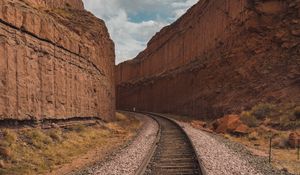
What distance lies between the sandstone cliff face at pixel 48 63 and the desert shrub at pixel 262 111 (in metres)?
11.9

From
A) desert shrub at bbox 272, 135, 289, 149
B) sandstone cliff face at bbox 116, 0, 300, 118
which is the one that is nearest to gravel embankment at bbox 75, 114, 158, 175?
desert shrub at bbox 272, 135, 289, 149

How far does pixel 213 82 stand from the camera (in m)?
44.1

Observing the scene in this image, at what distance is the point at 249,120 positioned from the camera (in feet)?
92.1

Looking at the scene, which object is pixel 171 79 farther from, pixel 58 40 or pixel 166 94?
pixel 58 40

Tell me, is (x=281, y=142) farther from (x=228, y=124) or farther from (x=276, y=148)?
(x=228, y=124)

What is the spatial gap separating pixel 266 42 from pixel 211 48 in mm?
9426

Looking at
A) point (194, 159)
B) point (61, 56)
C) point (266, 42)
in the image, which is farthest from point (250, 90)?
point (194, 159)

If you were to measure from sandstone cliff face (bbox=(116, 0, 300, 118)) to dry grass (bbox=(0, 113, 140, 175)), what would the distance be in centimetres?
1815

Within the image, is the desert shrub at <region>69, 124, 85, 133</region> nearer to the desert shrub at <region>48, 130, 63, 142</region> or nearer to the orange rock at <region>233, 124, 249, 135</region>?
the desert shrub at <region>48, 130, 63, 142</region>

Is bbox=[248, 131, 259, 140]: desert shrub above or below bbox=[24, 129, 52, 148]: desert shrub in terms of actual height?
below

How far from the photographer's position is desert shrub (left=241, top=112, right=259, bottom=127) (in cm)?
2727

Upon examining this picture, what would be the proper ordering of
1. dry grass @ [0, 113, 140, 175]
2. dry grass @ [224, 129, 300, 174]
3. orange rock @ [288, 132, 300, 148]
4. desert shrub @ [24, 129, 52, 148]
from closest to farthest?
dry grass @ [0, 113, 140, 175], dry grass @ [224, 129, 300, 174], desert shrub @ [24, 129, 52, 148], orange rock @ [288, 132, 300, 148]

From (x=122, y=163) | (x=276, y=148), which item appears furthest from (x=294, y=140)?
(x=122, y=163)

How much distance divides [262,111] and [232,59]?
38.0 feet
